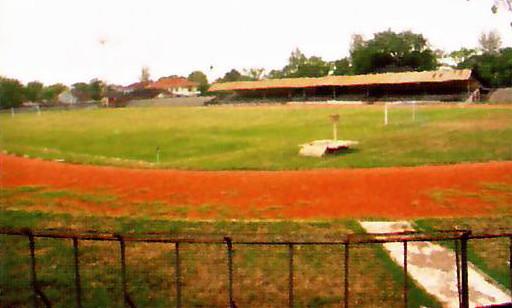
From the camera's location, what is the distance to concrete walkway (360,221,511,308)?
5.20m

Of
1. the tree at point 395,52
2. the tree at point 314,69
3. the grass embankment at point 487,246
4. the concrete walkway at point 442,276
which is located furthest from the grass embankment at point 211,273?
the tree at point 314,69

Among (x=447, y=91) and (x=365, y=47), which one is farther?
(x=447, y=91)

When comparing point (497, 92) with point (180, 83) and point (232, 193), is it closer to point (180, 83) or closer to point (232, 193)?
point (232, 193)

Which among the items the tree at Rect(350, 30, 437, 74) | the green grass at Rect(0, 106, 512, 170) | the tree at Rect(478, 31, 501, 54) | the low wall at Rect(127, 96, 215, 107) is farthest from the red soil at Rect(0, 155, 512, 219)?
the low wall at Rect(127, 96, 215, 107)

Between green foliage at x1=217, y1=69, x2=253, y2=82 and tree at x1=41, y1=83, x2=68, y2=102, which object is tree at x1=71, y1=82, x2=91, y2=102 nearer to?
tree at x1=41, y1=83, x2=68, y2=102

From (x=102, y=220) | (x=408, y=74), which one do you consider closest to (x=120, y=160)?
(x=102, y=220)

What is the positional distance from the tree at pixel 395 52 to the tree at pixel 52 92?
3989 cm

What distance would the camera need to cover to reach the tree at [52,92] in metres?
56.4

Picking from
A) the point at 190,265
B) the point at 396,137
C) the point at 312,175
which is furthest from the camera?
the point at 396,137

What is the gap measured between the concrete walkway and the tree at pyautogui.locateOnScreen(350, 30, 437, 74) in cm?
1259

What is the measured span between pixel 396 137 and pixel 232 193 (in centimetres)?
895

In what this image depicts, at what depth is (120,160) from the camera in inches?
623

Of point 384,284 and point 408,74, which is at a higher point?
point 408,74

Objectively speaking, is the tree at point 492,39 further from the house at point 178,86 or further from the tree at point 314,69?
the house at point 178,86
